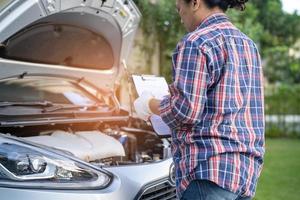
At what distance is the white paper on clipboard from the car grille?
441 mm

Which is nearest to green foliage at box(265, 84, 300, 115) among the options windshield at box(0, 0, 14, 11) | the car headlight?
windshield at box(0, 0, 14, 11)

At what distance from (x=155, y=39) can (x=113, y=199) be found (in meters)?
9.17

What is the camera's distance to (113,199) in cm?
286

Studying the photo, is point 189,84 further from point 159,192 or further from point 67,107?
point 67,107

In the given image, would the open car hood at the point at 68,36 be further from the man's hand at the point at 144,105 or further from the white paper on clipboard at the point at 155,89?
the man's hand at the point at 144,105

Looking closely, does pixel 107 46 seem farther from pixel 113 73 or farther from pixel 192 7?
pixel 192 7

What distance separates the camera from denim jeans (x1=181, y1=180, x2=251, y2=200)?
2369 millimetres

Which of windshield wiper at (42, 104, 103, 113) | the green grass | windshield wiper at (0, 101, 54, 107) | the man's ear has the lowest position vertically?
the green grass

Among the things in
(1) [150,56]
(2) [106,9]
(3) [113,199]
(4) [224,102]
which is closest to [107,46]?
(2) [106,9]

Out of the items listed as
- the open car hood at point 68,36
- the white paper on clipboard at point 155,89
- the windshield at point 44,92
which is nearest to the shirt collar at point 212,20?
the white paper on clipboard at point 155,89

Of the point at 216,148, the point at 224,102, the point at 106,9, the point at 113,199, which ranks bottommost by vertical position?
the point at 113,199

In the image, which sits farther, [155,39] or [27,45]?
[155,39]

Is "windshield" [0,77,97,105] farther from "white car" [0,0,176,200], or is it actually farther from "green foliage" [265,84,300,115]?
"green foliage" [265,84,300,115]

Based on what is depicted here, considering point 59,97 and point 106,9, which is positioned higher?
point 106,9
